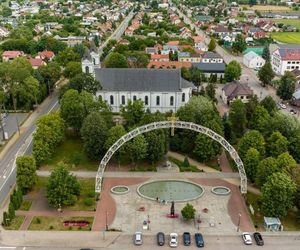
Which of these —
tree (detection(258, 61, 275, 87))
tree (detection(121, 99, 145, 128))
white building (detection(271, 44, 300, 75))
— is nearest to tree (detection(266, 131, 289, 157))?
tree (detection(121, 99, 145, 128))

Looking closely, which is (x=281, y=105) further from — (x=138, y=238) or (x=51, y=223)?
(x=51, y=223)

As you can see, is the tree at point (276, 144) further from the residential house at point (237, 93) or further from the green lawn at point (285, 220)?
the residential house at point (237, 93)

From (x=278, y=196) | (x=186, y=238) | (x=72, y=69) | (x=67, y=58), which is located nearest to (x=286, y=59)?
(x=72, y=69)

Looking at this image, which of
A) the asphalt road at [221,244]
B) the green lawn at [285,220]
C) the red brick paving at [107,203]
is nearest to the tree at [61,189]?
the red brick paving at [107,203]

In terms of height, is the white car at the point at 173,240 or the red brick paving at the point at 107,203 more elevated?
the white car at the point at 173,240

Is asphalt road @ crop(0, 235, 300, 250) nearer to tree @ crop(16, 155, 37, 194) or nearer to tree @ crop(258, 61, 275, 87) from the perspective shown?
tree @ crop(16, 155, 37, 194)
